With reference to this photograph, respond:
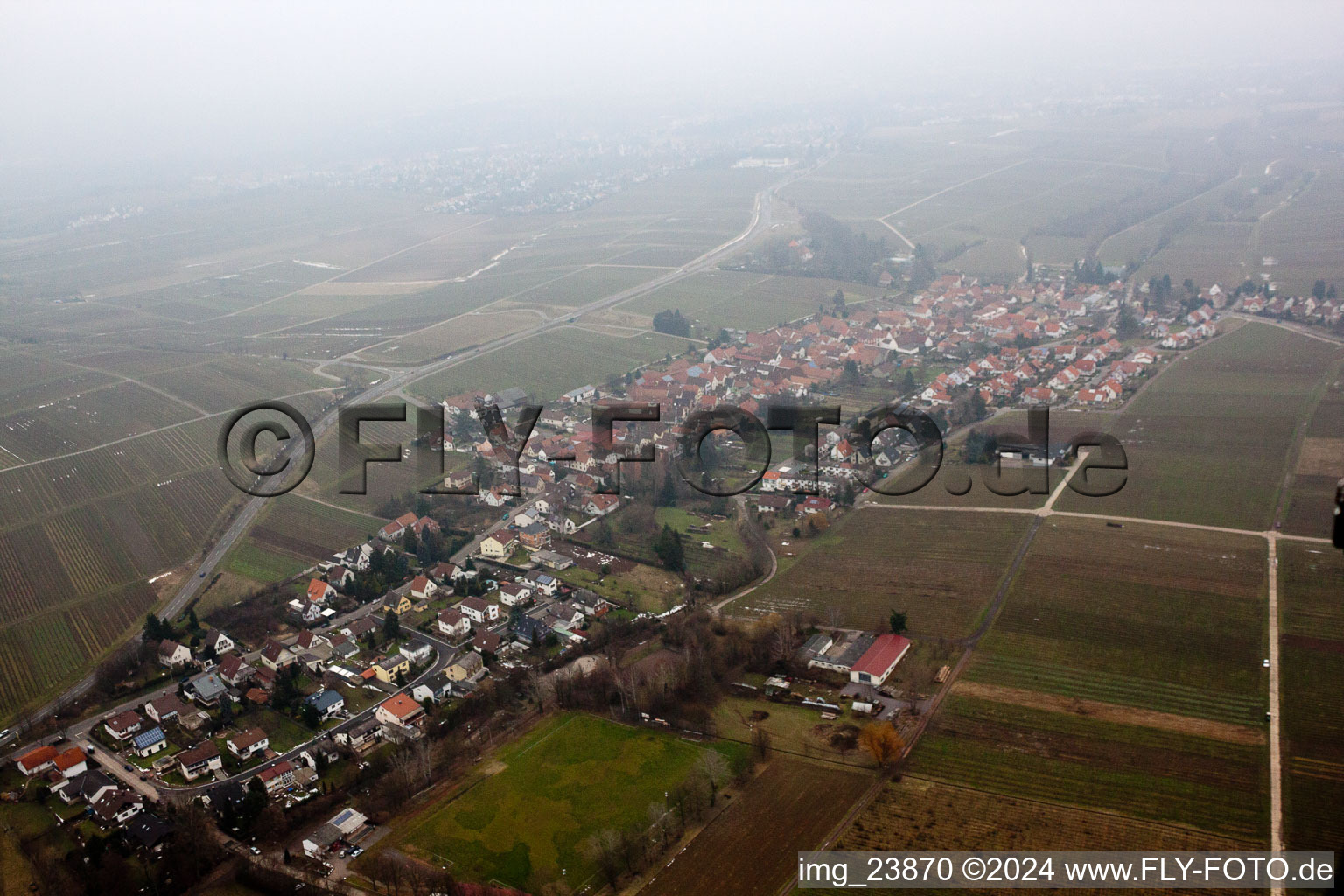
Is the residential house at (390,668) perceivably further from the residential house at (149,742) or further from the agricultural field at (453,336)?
the agricultural field at (453,336)

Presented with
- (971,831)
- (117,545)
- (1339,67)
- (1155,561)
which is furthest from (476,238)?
(1339,67)

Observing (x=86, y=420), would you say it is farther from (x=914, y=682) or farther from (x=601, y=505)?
(x=914, y=682)

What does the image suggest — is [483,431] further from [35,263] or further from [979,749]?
[35,263]

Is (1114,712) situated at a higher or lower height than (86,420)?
lower

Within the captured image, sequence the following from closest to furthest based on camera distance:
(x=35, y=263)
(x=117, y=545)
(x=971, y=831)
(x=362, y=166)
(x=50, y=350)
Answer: (x=971, y=831)
(x=117, y=545)
(x=50, y=350)
(x=35, y=263)
(x=362, y=166)

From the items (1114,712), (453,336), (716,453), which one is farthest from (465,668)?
(453,336)

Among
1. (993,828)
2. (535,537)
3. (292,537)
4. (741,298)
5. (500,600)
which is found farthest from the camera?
(741,298)

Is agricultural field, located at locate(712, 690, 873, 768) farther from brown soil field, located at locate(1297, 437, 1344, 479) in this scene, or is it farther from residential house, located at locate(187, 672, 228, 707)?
brown soil field, located at locate(1297, 437, 1344, 479)
